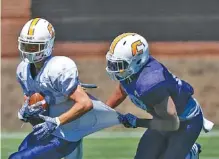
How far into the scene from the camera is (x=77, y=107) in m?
6.70

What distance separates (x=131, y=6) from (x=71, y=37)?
794mm

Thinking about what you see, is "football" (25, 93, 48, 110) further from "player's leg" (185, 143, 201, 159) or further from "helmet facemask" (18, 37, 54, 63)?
"player's leg" (185, 143, 201, 159)

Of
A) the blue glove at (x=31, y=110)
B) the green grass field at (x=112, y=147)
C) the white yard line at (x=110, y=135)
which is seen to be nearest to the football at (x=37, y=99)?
the blue glove at (x=31, y=110)

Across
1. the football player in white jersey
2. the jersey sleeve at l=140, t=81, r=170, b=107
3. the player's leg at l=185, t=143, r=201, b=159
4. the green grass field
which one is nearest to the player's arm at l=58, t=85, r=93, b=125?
the football player in white jersey

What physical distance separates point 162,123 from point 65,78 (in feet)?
2.36

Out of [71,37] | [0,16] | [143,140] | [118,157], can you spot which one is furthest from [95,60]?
[143,140]

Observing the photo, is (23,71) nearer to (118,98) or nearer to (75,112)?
(75,112)

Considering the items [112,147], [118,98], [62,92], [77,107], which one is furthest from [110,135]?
[77,107]

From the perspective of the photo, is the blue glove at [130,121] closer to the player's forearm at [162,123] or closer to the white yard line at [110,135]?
the player's forearm at [162,123]

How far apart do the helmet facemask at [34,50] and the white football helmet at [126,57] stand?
1.56 feet

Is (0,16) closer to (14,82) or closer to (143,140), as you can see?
(14,82)

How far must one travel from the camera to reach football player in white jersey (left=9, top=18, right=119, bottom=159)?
679 cm

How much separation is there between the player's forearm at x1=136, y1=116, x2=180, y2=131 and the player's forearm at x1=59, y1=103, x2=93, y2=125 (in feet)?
1.37

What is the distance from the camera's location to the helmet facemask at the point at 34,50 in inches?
274
